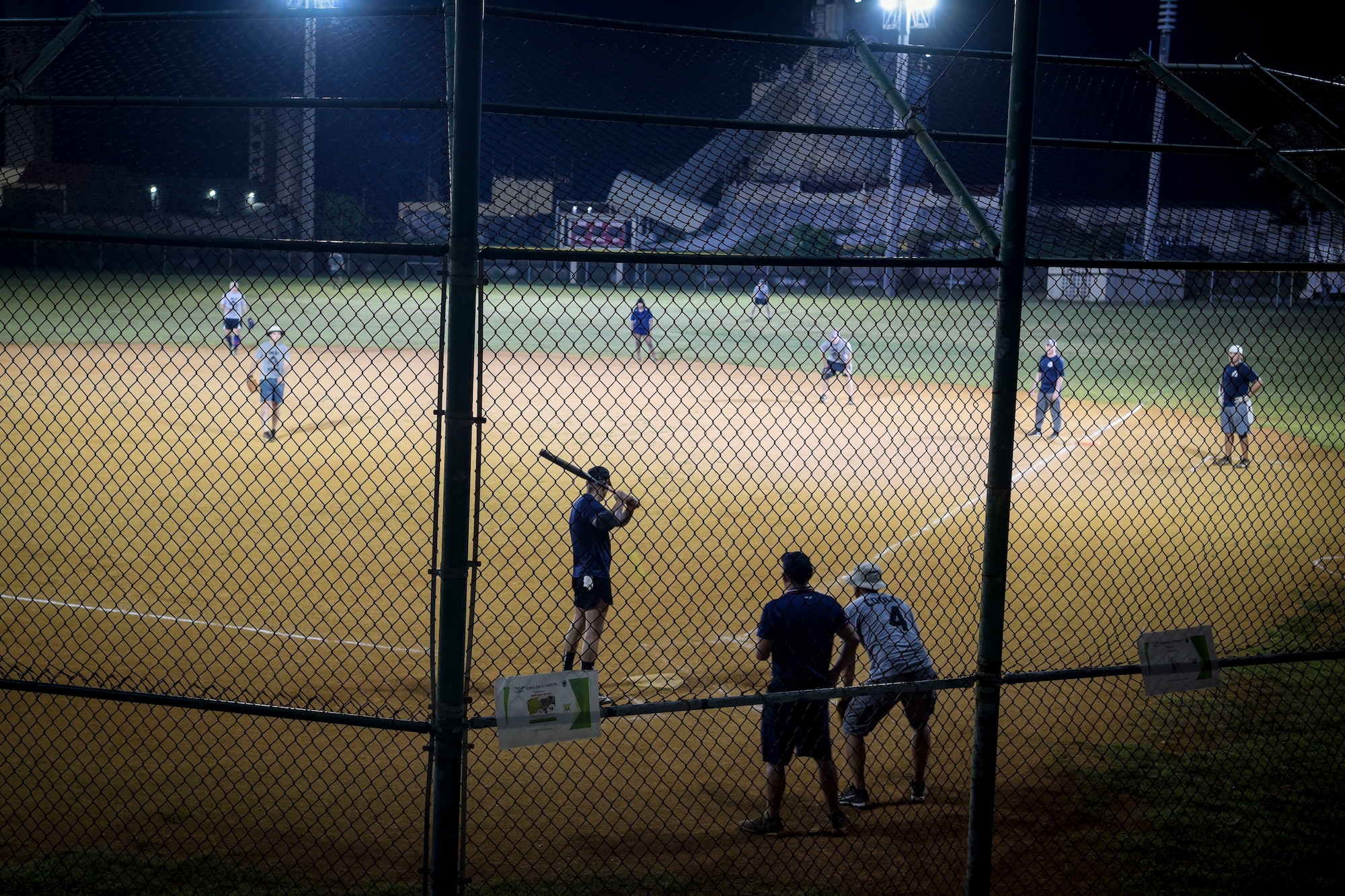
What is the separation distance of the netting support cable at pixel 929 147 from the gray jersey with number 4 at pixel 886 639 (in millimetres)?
2659

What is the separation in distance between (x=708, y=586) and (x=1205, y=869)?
6.35m

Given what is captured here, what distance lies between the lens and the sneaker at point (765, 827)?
7.06 metres

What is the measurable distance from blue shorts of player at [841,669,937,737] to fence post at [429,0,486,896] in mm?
3427

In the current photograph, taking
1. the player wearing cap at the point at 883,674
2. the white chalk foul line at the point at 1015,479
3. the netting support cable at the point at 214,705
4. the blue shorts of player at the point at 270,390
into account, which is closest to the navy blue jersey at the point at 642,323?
the blue shorts of player at the point at 270,390

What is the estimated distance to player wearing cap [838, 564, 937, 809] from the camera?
743cm

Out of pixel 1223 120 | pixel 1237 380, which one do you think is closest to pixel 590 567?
pixel 1223 120

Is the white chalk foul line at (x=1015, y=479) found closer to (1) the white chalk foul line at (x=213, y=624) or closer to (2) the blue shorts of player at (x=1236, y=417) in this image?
(2) the blue shorts of player at (x=1236, y=417)

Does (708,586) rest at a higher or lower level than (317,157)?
lower

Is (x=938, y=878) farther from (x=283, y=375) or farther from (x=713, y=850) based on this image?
(x=283, y=375)

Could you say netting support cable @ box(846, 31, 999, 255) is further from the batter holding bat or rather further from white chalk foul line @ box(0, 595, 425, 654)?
white chalk foul line @ box(0, 595, 425, 654)

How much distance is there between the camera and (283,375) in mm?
19922

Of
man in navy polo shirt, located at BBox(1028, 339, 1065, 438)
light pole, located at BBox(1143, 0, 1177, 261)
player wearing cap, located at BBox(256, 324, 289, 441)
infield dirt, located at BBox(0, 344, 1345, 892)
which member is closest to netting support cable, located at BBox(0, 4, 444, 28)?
infield dirt, located at BBox(0, 344, 1345, 892)

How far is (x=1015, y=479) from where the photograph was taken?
711 inches

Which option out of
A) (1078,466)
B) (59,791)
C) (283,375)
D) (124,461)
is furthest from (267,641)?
(1078,466)
